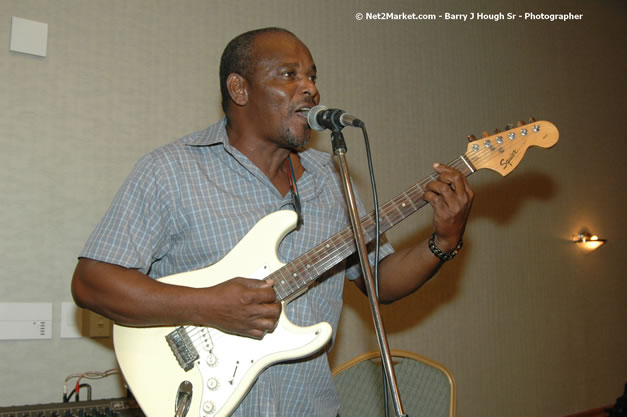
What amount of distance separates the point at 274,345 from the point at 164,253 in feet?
1.31

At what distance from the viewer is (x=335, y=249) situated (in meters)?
1.51

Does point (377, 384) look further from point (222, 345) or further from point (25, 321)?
point (25, 321)

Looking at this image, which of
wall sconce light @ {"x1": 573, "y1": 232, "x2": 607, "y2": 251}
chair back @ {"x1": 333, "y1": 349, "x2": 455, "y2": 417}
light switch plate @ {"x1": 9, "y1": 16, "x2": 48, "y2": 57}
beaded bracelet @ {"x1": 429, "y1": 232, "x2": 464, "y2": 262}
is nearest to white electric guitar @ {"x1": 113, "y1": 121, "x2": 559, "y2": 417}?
beaded bracelet @ {"x1": 429, "y1": 232, "x2": 464, "y2": 262}

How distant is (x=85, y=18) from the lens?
2092 millimetres

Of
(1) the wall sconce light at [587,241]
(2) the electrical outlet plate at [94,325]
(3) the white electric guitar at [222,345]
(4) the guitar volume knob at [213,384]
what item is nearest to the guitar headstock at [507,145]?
(3) the white electric guitar at [222,345]

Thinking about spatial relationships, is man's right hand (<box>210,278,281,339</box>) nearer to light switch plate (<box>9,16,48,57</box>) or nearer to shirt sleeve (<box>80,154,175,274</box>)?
shirt sleeve (<box>80,154,175,274</box>)

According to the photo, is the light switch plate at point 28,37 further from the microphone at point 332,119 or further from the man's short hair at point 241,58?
the microphone at point 332,119

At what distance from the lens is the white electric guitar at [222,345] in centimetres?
132

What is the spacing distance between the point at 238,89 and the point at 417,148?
4.81 ft

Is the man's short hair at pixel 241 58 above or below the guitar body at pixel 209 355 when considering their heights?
above

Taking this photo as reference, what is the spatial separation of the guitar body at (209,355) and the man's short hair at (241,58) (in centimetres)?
57

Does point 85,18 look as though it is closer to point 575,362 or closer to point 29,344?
point 29,344

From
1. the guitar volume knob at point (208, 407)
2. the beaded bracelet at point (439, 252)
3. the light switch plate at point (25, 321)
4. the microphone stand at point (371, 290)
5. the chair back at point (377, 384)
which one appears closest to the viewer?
the microphone stand at point (371, 290)

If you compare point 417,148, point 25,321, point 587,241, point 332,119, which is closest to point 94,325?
point 25,321
